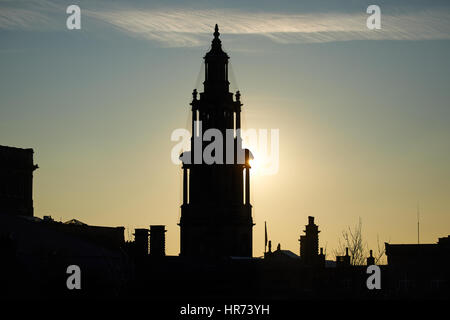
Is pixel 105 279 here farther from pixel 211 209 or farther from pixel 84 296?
pixel 211 209

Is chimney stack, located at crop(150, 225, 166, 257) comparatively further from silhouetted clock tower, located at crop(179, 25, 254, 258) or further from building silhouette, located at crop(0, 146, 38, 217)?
building silhouette, located at crop(0, 146, 38, 217)

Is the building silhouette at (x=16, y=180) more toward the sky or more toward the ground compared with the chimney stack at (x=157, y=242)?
more toward the sky

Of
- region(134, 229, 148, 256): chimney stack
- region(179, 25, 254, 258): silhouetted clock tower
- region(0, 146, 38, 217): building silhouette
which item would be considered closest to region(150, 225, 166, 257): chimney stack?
region(134, 229, 148, 256): chimney stack

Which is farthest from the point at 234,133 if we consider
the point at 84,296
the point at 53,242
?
the point at 84,296

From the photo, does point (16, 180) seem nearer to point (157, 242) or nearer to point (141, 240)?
point (157, 242)

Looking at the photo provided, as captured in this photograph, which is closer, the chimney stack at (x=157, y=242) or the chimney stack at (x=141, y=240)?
the chimney stack at (x=141, y=240)

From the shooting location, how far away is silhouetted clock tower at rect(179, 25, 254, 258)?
420ft

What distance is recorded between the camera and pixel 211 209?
5054 inches

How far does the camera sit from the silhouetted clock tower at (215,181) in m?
128

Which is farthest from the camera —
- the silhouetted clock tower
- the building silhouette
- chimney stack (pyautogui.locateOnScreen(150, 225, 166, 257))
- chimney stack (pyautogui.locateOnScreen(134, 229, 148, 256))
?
the building silhouette

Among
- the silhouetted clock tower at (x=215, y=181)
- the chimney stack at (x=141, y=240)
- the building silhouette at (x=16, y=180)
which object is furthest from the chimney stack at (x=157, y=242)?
the building silhouette at (x=16, y=180)

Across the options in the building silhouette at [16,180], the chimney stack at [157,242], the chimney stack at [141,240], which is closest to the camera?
the chimney stack at [141,240]

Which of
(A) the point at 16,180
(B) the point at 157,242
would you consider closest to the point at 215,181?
(B) the point at 157,242

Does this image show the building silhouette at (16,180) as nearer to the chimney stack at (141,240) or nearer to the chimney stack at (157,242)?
the chimney stack at (157,242)
